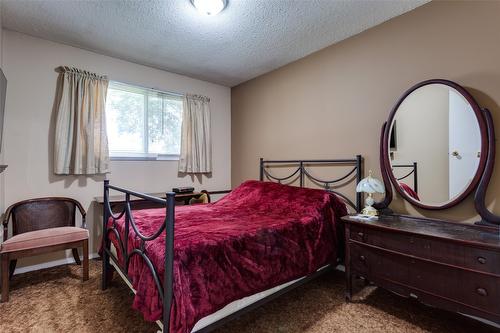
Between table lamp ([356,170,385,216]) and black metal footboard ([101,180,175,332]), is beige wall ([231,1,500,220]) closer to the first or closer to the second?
table lamp ([356,170,385,216])

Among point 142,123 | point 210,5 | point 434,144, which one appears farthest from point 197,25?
point 434,144

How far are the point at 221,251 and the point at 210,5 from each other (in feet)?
6.32

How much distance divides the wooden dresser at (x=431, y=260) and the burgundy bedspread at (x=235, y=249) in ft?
1.05

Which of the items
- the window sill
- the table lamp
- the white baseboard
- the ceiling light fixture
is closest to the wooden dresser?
the table lamp

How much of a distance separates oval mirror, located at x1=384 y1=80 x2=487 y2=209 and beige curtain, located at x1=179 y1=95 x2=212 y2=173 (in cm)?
251

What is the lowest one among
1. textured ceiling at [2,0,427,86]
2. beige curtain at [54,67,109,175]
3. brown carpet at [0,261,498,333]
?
brown carpet at [0,261,498,333]

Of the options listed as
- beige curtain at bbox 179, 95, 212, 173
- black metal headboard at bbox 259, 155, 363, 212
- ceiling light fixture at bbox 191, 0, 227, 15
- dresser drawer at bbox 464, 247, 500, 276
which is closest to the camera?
dresser drawer at bbox 464, 247, 500, 276

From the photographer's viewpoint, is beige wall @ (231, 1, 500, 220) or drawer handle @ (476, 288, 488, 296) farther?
beige wall @ (231, 1, 500, 220)

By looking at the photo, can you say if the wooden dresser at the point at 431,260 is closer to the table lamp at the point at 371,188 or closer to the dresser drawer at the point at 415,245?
the dresser drawer at the point at 415,245

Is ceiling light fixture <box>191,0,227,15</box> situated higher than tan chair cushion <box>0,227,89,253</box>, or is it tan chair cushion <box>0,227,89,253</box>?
ceiling light fixture <box>191,0,227,15</box>

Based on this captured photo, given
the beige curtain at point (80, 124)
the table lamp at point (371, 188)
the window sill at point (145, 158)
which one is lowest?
the table lamp at point (371, 188)

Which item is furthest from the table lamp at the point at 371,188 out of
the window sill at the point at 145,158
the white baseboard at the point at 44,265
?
the white baseboard at the point at 44,265

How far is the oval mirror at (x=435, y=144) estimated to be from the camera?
1816mm

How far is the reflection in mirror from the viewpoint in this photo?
1841mm
